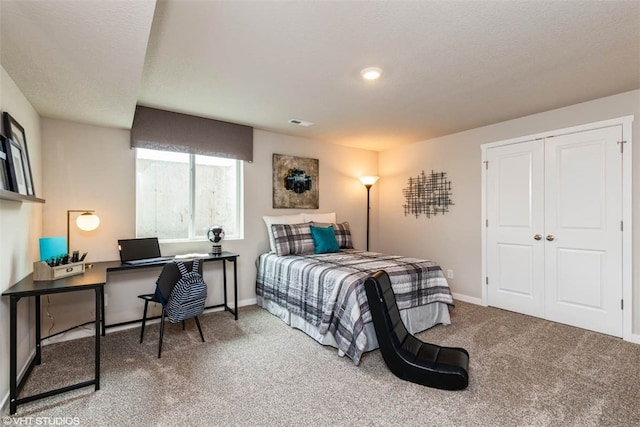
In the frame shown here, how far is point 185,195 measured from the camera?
3812 mm

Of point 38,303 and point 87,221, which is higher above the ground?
point 87,221

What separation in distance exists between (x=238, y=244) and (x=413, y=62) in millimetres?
2913

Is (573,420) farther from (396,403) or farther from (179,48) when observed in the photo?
(179,48)

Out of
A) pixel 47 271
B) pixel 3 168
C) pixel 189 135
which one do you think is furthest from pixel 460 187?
pixel 3 168

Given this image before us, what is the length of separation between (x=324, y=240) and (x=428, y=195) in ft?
5.98

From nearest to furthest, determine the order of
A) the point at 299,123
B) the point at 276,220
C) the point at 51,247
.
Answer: the point at 51,247, the point at 299,123, the point at 276,220

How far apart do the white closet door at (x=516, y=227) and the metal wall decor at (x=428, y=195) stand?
596mm

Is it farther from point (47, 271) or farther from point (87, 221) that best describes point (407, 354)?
point (87, 221)

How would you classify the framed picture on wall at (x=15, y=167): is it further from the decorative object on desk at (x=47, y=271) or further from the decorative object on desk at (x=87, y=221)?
the decorative object on desk at (x=87, y=221)

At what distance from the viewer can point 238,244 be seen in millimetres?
4086

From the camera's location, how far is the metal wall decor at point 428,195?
178 inches

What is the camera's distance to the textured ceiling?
1.73m

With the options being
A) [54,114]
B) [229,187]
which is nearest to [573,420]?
[229,187]

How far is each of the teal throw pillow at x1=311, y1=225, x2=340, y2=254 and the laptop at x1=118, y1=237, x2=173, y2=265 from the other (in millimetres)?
1755
